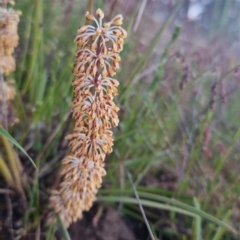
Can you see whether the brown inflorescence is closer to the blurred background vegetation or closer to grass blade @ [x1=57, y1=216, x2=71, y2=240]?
the blurred background vegetation

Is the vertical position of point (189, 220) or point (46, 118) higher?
point (46, 118)

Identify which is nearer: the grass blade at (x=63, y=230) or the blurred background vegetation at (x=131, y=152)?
the grass blade at (x=63, y=230)

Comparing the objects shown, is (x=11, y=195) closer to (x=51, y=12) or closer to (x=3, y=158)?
(x=3, y=158)

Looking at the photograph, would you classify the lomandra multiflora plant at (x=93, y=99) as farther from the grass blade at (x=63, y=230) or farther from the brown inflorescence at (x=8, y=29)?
the brown inflorescence at (x=8, y=29)

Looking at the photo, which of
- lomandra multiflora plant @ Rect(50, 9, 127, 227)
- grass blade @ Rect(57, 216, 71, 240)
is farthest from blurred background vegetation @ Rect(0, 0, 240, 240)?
lomandra multiflora plant @ Rect(50, 9, 127, 227)

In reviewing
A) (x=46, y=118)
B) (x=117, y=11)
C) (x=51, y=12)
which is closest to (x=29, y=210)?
(x=46, y=118)

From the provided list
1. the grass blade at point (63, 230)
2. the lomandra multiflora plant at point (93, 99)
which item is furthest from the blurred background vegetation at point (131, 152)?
the lomandra multiflora plant at point (93, 99)

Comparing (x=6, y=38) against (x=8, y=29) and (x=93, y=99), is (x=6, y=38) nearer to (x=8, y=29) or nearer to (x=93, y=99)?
(x=8, y=29)

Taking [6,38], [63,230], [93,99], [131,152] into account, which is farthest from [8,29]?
[131,152]
